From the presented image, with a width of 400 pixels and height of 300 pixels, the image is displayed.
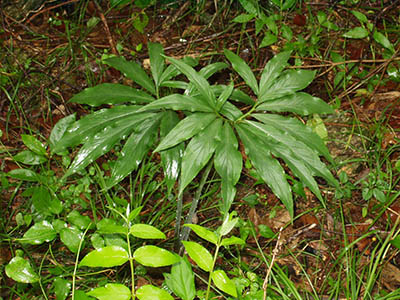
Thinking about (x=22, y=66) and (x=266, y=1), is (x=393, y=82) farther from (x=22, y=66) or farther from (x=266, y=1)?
(x=22, y=66)

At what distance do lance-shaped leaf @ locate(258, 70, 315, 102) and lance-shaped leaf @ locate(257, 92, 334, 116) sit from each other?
0.08ft

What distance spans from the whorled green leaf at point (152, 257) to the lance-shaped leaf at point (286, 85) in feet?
2.34

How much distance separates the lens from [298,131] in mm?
1365

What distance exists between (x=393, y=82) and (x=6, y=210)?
8.16ft

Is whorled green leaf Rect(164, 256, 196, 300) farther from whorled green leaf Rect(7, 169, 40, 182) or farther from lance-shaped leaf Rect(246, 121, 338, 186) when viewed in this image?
whorled green leaf Rect(7, 169, 40, 182)

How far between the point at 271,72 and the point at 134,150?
0.62 meters

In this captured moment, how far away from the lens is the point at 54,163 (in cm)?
230

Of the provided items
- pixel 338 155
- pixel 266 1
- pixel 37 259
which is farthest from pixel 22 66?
pixel 338 155

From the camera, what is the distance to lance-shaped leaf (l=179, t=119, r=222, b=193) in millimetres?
1196

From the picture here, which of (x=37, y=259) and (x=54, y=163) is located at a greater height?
(x=54, y=163)

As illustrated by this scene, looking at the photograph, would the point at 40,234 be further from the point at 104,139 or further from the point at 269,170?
the point at 269,170

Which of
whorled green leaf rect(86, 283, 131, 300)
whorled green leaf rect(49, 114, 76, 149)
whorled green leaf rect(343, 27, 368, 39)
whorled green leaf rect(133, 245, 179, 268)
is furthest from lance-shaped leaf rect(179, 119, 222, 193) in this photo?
→ whorled green leaf rect(343, 27, 368, 39)

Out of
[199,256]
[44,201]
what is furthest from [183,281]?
[44,201]

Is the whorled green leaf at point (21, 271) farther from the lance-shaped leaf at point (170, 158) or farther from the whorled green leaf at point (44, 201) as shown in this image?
the lance-shaped leaf at point (170, 158)
